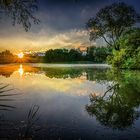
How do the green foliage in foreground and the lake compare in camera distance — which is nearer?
the lake

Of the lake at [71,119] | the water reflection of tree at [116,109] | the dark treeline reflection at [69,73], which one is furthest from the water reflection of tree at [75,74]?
the lake at [71,119]

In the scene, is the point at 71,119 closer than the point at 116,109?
Yes

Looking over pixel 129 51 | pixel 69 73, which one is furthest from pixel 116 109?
pixel 129 51

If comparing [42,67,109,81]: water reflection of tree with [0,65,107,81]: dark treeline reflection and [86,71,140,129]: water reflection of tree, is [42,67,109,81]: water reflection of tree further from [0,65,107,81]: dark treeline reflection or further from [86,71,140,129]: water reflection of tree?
[86,71,140,129]: water reflection of tree

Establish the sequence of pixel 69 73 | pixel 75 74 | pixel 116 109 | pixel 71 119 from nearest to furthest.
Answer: pixel 71 119 < pixel 116 109 < pixel 75 74 < pixel 69 73

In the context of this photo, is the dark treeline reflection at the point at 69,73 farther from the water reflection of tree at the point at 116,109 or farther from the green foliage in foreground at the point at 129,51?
the water reflection of tree at the point at 116,109

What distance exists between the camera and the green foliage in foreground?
5581cm

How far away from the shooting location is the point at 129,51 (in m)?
58.0

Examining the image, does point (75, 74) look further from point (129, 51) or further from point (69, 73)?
point (129, 51)

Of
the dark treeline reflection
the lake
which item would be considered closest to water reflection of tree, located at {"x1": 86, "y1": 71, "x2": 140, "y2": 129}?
the lake

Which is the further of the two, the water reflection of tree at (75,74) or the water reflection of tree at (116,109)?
the water reflection of tree at (75,74)

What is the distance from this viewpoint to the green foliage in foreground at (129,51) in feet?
183

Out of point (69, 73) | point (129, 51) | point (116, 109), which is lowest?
point (69, 73)

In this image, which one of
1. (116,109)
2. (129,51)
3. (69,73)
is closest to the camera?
(116,109)
